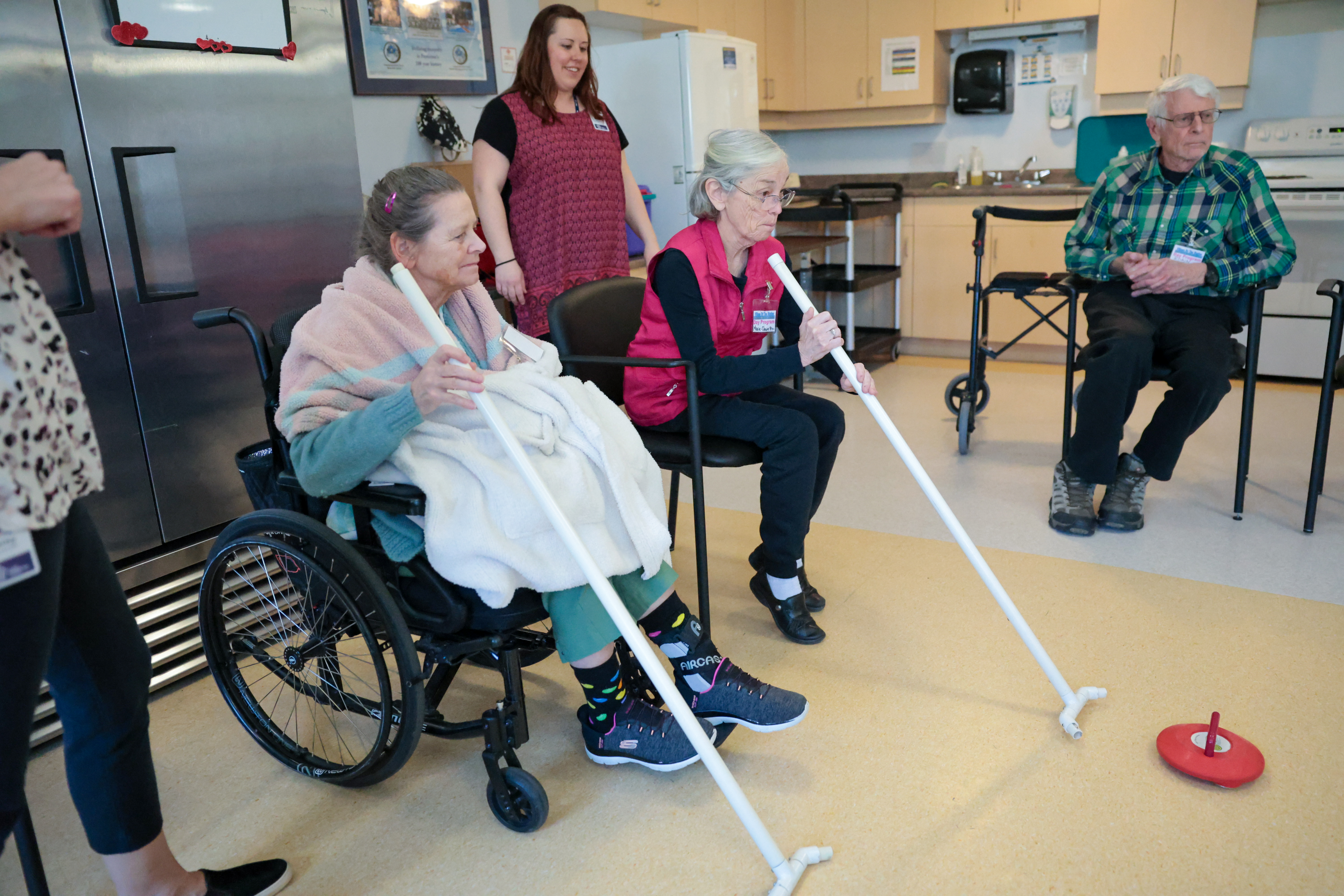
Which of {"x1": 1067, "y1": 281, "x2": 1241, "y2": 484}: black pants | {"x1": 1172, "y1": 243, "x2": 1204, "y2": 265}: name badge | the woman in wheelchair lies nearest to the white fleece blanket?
the woman in wheelchair

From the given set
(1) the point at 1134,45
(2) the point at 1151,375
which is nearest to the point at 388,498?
(2) the point at 1151,375

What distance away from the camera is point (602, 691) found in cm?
169

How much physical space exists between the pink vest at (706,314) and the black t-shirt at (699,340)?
0.9 inches

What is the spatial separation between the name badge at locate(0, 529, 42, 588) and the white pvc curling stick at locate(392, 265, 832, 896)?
0.59m

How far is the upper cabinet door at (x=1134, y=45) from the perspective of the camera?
4465 mm

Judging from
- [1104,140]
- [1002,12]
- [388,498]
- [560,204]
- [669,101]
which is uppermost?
[1002,12]

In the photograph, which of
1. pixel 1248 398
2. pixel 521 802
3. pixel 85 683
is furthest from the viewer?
pixel 1248 398

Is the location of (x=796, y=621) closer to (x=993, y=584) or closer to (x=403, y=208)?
(x=993, y=584)

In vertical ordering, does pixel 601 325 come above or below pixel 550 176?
below

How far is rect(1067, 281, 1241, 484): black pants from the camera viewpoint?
8.77 ft

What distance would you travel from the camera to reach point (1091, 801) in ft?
5.31

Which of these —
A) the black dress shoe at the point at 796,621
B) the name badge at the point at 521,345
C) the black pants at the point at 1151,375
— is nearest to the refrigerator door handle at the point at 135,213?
the name badge at the point at 521,345

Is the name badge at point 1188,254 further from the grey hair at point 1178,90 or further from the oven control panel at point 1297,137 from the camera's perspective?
the oven control panel at point 1297,137

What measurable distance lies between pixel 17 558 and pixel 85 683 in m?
0.30
